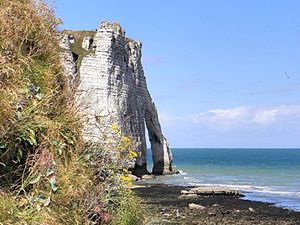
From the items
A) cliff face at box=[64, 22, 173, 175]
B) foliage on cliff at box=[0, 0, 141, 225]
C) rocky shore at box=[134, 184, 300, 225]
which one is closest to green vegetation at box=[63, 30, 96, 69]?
cliff face at box=[64, 22, 173, 175]

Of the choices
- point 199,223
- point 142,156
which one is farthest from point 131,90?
point 199,223

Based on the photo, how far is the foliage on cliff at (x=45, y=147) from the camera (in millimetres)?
6371

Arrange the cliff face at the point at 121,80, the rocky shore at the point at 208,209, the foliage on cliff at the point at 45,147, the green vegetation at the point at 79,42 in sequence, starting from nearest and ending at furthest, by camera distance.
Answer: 1. the foliage on cliff at the point at 45,147
2. the rocky shore at the point at 208,209
3. the cliff face at the point at 121,80
4. the green vegetation at the point at 79,42

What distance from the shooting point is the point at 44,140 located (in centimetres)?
691

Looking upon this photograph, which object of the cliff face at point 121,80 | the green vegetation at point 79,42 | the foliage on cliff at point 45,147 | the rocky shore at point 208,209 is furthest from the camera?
the green vegetation at point 79,42

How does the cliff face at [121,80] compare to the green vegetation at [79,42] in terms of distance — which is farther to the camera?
the green vegetation at [79,42]

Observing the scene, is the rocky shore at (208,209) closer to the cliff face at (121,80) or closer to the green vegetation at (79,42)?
the cliff face at (121,80)

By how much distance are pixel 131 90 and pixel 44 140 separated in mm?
50018

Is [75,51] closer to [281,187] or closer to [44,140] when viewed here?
[281,187]

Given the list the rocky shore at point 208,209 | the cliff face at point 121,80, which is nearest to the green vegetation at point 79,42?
the cliff face at point 121,80

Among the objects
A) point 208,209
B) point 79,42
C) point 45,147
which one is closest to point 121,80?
point 79,42

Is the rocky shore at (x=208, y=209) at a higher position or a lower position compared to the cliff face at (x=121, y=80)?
lower

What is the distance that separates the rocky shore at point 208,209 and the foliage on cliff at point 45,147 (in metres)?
12.8

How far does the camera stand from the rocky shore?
26331 millimetres
